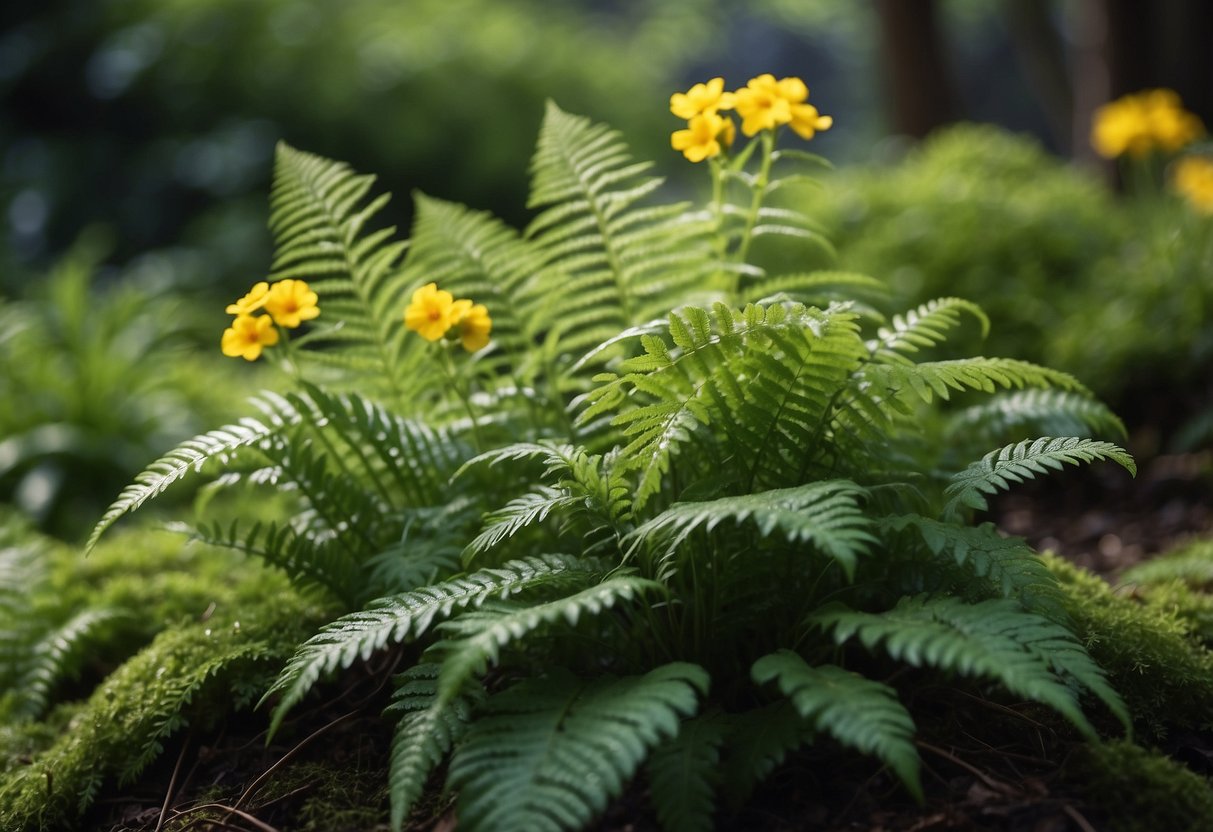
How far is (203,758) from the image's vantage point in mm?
2031

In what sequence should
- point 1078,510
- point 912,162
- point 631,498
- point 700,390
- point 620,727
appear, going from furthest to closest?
point 912,162 < point 1078,510 < point 631,498 < point 700,390 < point 620,727

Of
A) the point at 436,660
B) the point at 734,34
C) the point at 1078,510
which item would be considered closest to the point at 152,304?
the point at 436,660

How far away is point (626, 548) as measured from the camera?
190 centimetres

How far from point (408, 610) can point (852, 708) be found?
713 mm

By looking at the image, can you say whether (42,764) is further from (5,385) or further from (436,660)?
(5,385)

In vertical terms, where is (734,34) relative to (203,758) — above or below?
above

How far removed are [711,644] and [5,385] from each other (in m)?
3.47

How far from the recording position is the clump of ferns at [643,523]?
1488mm

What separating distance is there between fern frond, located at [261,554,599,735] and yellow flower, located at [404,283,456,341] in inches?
18.5

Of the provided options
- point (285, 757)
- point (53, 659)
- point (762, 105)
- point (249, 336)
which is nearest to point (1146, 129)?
point (762, 105)

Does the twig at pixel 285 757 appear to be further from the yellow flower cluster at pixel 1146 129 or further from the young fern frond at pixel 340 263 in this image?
the yellow flower cluster at pixel 1146 129

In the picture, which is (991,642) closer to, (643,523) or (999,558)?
(999,558)

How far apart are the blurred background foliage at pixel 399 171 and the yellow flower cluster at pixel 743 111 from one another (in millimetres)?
1983

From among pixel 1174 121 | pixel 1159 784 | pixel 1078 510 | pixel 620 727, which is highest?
pixel 1174 121
